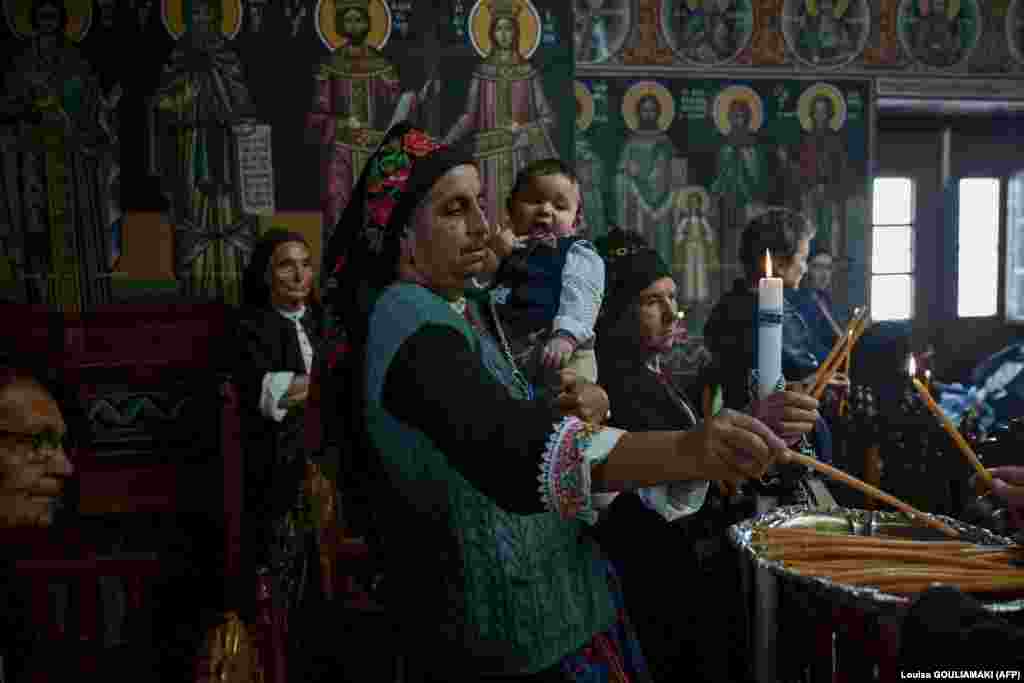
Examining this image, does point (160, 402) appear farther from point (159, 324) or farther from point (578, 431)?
point (578, 431)

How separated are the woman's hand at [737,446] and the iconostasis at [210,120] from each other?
4.17 meters

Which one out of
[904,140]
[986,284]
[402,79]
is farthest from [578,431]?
[986,284]

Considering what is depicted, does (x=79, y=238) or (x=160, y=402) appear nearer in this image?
(x=160, y=402)

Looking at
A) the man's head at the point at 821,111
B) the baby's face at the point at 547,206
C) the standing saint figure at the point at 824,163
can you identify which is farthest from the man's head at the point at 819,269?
the baby's face at the point at 547,206

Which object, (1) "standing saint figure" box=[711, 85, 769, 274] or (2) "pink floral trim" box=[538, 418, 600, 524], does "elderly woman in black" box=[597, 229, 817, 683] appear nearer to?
(2) "pink floral trim" box=[538, 418, 600, 524]

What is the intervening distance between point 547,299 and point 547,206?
54 cm

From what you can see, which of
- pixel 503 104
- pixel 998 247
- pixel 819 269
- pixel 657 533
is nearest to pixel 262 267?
pixel 503 104

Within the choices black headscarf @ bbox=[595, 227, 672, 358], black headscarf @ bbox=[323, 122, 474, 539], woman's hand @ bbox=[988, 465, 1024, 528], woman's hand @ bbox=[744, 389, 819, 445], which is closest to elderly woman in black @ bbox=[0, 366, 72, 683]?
black headscarf @ bbox=[323, 122, 474, 539]

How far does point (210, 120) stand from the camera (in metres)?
4.87

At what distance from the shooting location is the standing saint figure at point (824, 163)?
22.1 feet

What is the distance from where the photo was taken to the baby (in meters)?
2.52

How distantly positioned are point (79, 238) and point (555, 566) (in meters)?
4.44

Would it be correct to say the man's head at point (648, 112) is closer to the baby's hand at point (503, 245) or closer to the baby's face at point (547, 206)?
the baby's face at point (547, 206)

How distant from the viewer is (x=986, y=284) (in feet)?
26.6
